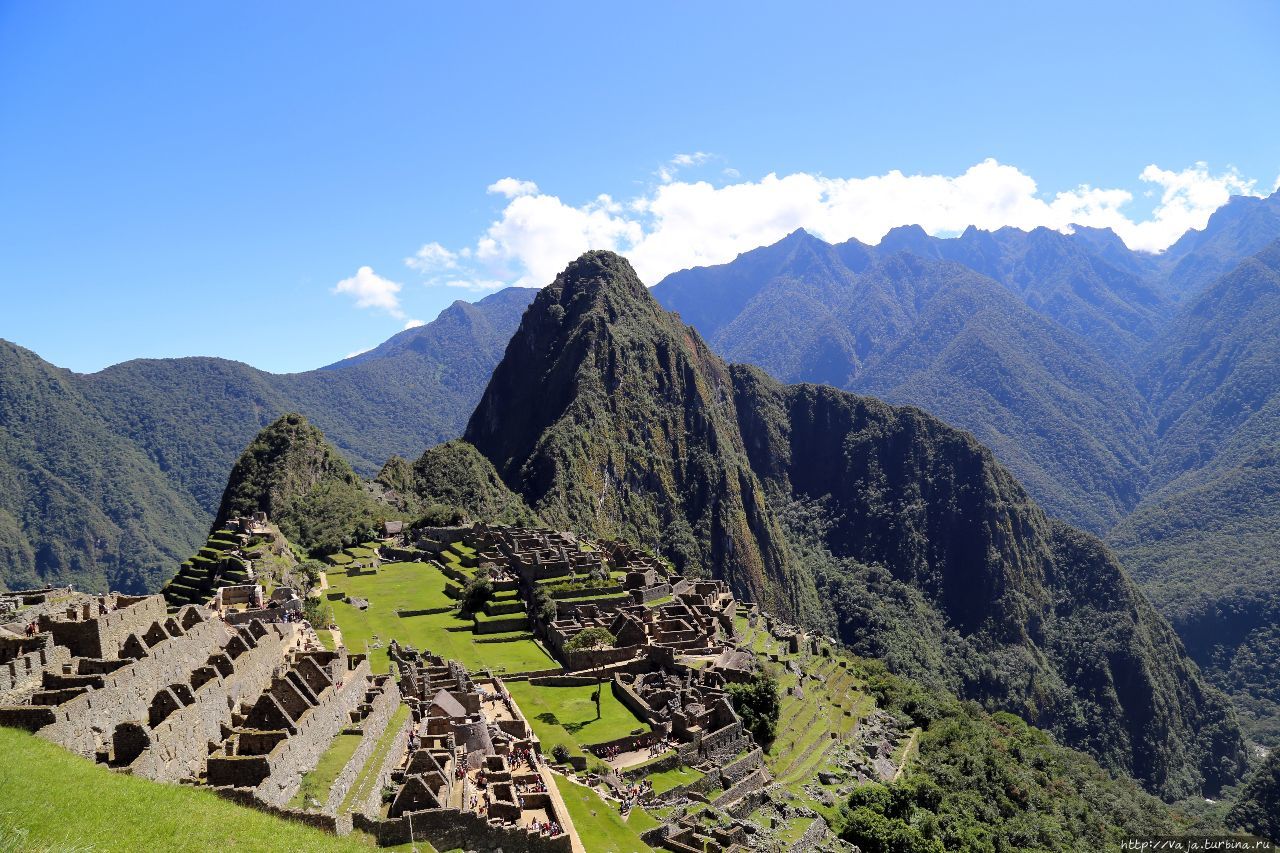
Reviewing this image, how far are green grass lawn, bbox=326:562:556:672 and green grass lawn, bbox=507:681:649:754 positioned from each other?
3.50 meters

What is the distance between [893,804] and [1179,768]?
130 meters

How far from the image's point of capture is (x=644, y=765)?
37125 mm

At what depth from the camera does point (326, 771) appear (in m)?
24.1

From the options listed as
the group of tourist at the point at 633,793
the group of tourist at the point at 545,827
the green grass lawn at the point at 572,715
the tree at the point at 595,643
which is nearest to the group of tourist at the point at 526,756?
the green grass lawn at the point at 572,715

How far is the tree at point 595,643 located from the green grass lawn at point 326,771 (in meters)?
21.8

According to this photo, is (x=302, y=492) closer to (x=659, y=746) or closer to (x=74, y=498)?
(x=659, y=746)

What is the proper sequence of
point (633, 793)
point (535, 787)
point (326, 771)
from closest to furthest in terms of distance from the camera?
point (326, 771) → point (535, 787) → point (633, 793)

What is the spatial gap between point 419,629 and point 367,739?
89.5ft

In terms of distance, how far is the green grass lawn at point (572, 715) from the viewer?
37.9 m

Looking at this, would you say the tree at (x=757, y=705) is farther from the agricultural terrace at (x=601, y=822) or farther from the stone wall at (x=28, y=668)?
the stone wall at (x=28, y=668)

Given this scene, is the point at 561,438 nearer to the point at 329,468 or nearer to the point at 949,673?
the point at 329,468

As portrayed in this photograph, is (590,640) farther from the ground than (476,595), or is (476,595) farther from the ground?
(476,595)

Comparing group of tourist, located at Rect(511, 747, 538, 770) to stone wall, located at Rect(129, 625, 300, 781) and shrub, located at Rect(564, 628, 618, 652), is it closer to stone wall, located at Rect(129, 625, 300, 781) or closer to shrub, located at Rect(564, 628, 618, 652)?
stone wall, located at Rect(129, 625, 300, 781)

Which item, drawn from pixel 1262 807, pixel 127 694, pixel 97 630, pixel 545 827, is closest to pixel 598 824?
pixel 545 827
